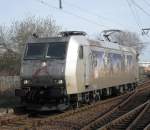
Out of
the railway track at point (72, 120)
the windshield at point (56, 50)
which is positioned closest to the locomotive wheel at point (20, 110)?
the railway track at point (72, 120)

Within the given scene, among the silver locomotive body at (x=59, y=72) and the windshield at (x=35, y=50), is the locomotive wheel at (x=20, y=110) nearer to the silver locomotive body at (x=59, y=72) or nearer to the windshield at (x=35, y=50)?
the silver locomotive body at (x=59, y=72)

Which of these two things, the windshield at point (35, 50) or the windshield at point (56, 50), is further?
the windshield at point (35, 50)

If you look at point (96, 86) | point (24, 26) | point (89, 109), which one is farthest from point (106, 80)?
point (24, 26)

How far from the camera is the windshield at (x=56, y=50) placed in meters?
17.7

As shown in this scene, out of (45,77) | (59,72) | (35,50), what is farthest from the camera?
(35,50)

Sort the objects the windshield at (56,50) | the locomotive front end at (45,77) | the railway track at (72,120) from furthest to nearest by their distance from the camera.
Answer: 1. the windshield at (56,50)
2. the locomotive front end at (45,77)
3. the railway track at (72,120)

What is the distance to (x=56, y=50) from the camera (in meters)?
18.0

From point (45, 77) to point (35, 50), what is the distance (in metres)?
1.62

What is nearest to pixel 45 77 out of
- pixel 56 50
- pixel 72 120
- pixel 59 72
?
pixel 59 72

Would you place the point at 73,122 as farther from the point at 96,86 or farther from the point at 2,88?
the point at 2,88

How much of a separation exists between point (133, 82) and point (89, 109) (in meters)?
12.1

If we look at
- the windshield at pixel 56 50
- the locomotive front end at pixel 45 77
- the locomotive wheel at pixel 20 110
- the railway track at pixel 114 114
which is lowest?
the railway track at pixel 114 114

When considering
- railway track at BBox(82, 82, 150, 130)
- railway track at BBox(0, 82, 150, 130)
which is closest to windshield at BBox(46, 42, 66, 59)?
railway track at BBox(0, 82, 150, 130)

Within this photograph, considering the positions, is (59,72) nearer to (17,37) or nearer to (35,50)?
(35,50)
